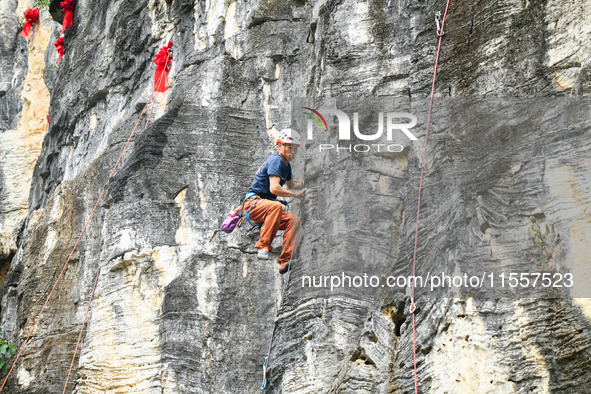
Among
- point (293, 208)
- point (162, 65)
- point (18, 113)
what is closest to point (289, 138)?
point (293, 208)

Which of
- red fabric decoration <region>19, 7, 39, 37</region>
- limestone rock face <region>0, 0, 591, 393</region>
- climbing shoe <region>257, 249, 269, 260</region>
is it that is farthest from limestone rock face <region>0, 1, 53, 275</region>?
climbing shoe <region>257, 249, 269, 260</region>

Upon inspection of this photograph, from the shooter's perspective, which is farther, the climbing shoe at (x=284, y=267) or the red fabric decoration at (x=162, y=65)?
the red fabric decoration at (x=162, y=65)

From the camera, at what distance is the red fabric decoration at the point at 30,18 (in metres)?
23.0

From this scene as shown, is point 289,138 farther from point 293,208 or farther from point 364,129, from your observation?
point 364,129

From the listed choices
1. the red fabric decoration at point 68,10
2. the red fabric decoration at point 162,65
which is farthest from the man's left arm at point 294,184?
the red fabric decoration at point 68,10

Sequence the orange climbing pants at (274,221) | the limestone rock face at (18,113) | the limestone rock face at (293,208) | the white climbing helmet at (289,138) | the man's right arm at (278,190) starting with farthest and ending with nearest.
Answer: the limestone rock face at (18,113), the white climbing helmet at (289,138), the orange climbing pants at (274,221), the man's right arm at (278,190), the limestone rock face at (293,208)

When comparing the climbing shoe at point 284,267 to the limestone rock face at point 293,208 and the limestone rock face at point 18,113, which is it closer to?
the limestone rock face at point 293,208

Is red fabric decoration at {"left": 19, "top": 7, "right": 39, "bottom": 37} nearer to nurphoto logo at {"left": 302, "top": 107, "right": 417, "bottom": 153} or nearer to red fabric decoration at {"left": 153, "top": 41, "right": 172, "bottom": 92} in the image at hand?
red fabric decoration at {"left": 153, "top": 41, "right": 172, "bottom": 92}

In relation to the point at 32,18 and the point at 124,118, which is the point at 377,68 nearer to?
the point at 124,118

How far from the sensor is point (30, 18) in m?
23.1

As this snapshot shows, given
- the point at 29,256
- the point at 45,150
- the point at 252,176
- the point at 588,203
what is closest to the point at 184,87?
the point at 252,176

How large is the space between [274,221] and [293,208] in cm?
46

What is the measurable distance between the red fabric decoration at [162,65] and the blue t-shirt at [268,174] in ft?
11.3

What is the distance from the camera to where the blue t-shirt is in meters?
11.9
